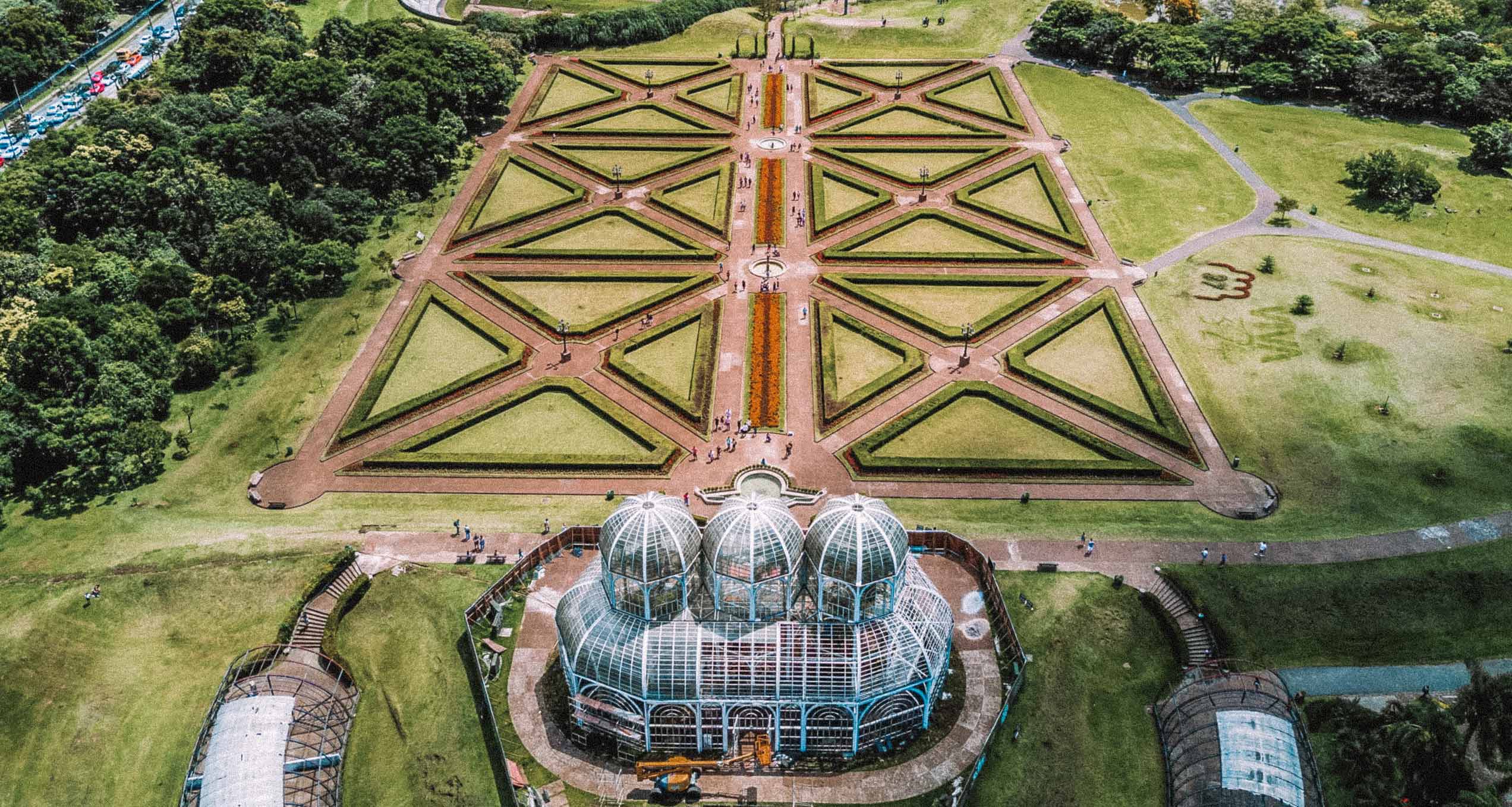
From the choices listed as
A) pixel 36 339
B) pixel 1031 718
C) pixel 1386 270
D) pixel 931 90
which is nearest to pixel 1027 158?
pixel 931 90

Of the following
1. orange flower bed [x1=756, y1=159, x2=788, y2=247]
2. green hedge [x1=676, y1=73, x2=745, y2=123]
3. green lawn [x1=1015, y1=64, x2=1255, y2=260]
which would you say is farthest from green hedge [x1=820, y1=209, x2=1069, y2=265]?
green hedge [x1=676, y1=73, x2=745, y2=123]

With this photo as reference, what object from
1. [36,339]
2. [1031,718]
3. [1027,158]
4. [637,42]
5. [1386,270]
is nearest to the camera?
[1031,718]

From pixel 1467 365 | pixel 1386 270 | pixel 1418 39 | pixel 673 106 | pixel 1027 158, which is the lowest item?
pixel 1467 365

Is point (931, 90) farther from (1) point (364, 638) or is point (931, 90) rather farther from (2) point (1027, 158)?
(1) point (364, 638)

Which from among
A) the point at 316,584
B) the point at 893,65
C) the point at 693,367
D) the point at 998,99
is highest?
the point at 893,65

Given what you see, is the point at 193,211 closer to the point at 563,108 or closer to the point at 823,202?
the point at 563,108

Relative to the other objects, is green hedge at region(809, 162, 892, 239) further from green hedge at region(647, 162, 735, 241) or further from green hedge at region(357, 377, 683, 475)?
green hedge at region(357, 377, 683, 475)

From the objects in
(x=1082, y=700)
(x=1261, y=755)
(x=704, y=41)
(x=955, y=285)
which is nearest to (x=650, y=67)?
(x=704, y=41)
